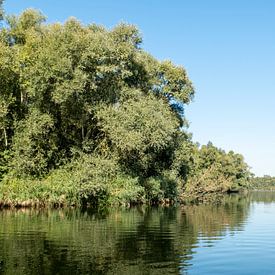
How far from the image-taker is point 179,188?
182 feet

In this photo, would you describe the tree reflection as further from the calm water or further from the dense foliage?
the dense foliage

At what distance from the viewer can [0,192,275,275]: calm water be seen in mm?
13578

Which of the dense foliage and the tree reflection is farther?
the dense foliage

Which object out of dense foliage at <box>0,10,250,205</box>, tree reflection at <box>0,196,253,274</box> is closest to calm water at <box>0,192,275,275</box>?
tree reflection at <box>0,196,253,274</box>

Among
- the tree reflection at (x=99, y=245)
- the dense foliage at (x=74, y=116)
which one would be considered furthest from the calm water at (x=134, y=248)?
the dense foliage at (x=74, y=116)

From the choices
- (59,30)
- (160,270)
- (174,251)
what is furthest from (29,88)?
(160,270)

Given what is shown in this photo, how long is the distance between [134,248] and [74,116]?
2888cm

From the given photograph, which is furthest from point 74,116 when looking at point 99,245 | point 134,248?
point 134,248

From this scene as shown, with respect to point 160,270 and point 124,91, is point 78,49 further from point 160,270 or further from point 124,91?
point 160,270

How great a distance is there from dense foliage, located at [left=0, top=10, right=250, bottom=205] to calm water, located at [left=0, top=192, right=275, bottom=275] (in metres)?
15.5

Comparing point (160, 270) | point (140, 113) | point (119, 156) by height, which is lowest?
point (160, 270)

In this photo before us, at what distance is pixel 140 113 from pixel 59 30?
34.9 feet

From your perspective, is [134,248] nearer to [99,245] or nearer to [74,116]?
[99,245]

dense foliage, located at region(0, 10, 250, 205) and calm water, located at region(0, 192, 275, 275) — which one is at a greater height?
dense foliage, located at region(0, 10, 250, 205)
